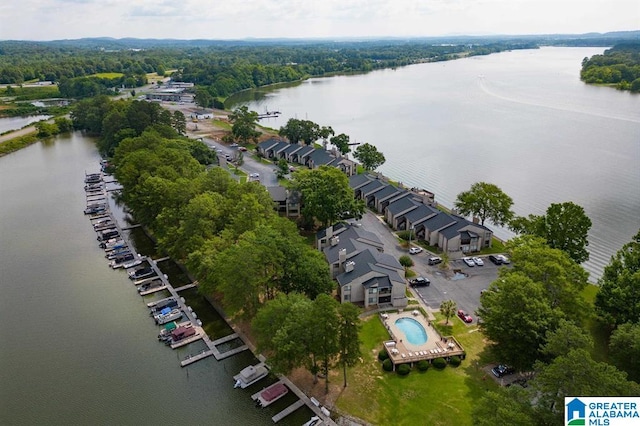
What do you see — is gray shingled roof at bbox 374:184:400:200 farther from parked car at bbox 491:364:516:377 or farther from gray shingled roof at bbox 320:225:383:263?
parked car at bbox 491:364:516:377

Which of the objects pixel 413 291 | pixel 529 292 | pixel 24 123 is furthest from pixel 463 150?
pixel 24 123

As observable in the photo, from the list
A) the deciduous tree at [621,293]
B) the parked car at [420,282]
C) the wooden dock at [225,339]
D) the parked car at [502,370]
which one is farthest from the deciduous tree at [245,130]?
the parked car at [502,370]

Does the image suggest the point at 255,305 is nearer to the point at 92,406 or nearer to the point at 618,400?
Result: the point at 92,406

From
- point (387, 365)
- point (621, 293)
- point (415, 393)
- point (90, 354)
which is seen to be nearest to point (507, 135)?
point (621, 293)

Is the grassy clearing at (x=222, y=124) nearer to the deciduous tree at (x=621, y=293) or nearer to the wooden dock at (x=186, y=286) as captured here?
the wooden dock at (x=186, y=286)

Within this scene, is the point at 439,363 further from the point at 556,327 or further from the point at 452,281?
the point at 452,281

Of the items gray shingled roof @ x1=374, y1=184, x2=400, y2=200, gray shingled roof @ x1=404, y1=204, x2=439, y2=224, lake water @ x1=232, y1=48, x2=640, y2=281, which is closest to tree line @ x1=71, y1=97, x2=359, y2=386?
gray shingled roof @ x1=374, y1=184, x2=400, y2=200
